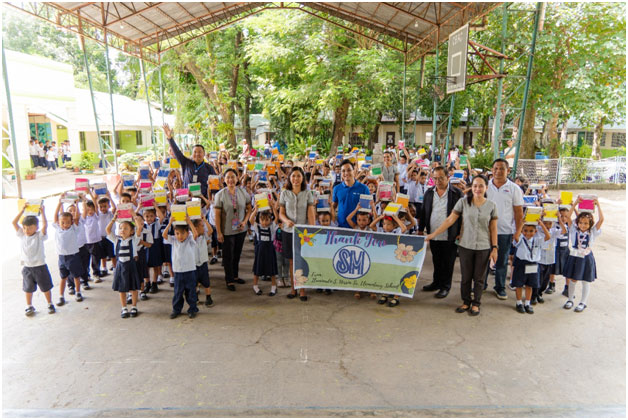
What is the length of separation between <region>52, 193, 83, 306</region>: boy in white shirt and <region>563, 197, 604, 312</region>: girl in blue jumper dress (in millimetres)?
6405

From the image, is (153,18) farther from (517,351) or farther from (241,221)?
(517,351)

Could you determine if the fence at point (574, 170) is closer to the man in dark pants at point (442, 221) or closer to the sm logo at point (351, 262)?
the man in dark pants at point (442, 221)

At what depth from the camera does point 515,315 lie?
5355 mm

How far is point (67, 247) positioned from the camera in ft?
18.2

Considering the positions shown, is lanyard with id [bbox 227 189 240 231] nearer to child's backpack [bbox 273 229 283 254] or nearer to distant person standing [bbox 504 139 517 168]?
child's backpack [bbox 273 229 283 254]

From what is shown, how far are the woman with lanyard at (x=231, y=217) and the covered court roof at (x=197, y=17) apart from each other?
25.5 feet

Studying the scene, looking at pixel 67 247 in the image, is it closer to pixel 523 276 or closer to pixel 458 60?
pixel 523 276

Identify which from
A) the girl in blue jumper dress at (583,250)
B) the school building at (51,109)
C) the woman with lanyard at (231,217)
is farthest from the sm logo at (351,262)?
the school building at (51,109)

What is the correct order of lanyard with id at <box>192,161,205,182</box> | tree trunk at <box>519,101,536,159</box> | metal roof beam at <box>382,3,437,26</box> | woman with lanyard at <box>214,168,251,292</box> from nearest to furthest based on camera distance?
woman with lanyard at <box>214,168,251,292</box> → lanyard with id at <box>192,161,205,182</box> → metal roof beam at <box>382,3,437,26</box> → tree trunk at <box>519,101,536,159</box>

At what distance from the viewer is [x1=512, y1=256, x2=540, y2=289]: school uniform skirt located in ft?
17.6

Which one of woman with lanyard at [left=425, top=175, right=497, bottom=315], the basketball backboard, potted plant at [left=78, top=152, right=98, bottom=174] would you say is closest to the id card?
woman with lanyard at [left=425, top=175, right=497, bottom=315]

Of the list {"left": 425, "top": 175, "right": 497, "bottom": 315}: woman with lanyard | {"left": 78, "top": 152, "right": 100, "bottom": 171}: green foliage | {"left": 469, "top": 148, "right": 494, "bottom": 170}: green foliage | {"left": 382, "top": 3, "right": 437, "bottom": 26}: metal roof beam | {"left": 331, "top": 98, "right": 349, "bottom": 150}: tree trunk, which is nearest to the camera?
{"left": 425, "top": 175, "right": 497, "bottom": 315}: woman with lanyard

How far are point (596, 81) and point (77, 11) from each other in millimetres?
17354

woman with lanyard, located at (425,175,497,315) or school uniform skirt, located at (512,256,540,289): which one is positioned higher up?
woman with lanyard, located at (425,175,497,315)
